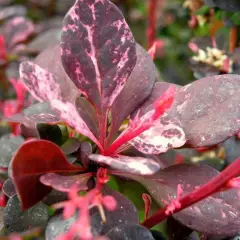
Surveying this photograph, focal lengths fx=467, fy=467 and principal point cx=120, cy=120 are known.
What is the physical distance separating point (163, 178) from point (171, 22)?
3.35 feet

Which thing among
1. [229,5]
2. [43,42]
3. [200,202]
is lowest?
[43,42]

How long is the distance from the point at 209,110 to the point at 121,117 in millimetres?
112

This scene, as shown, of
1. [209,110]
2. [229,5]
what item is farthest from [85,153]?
[229,5]

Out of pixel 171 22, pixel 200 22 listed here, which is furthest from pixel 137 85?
pixel 171 22

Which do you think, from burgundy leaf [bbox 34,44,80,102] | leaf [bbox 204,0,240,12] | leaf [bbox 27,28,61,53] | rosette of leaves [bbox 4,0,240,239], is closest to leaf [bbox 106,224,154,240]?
rosette of leaves [bbox 4,0,240,239]

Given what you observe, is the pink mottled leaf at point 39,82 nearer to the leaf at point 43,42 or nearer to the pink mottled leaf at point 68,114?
the pink mottled leaf at point 68,114

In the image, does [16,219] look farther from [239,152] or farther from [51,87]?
[239,152]

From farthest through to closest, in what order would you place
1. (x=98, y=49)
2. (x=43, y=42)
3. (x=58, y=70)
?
1. (x=43, y=42)
2. (x=58, y=70)
3. (x=98, y=49)

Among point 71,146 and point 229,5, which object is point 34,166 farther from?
point 229,5

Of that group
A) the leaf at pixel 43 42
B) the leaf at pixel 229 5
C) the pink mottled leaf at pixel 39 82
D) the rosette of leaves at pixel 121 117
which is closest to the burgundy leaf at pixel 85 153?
the rosette of leaves at pixel 121 117

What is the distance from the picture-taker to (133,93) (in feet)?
1.97

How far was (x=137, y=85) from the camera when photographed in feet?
1.99

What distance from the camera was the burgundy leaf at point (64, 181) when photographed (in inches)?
19.1

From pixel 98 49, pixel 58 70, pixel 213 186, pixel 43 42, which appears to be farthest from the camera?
pixel 43 42
